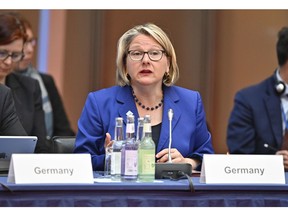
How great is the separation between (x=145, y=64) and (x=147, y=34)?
15 centimetres

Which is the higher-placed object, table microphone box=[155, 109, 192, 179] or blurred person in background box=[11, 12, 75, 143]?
blurred person in background box=[11, 12, 75, 143]

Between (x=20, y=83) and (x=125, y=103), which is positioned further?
(x=20, y=83)

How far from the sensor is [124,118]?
149 inches

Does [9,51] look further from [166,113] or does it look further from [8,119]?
[166,113]

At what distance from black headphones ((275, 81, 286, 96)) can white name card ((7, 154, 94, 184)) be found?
2.13 metres

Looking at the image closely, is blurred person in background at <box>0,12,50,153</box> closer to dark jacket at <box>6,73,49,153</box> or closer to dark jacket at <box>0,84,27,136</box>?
dark jacket at <box>6,73,49,153</box>

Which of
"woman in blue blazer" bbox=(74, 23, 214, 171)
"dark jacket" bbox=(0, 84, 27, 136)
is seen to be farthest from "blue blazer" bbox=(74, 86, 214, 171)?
"dark jacket" bbox=(0, 84, 27, 136)

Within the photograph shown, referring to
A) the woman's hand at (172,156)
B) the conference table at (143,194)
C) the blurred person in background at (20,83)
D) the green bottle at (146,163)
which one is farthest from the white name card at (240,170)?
the blurred person in background at (20,83)

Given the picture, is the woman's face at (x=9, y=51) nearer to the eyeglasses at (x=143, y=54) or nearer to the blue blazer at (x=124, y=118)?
the blue blazer at (x=124, y=118)

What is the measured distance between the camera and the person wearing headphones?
4914mm

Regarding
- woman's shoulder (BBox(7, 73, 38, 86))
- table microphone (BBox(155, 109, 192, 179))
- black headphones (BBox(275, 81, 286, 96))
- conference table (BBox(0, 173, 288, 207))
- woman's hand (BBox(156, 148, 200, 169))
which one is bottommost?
conference table (BBox(0, 173, 288, 207))

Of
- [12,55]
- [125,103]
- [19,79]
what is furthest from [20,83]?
[125,103]
